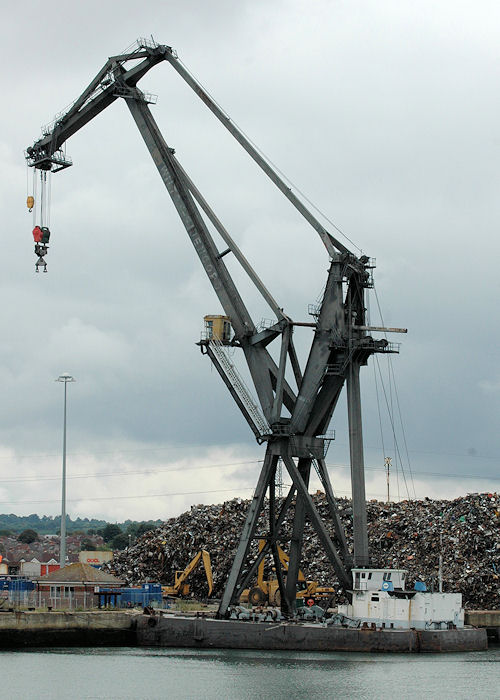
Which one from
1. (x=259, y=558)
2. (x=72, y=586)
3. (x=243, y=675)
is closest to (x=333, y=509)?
(x=259, y=558)

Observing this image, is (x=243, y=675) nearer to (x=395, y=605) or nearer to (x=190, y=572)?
(x=395, y=605)

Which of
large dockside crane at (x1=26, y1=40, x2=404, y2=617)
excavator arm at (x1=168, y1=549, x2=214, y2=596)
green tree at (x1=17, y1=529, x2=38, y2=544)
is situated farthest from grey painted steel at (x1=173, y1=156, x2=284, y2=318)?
green tree at (x1=17, y1=529, x2=38, y2=544)

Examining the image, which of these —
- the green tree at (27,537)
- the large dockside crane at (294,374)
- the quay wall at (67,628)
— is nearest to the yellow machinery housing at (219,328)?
A: the large dockside crane at (294,374)

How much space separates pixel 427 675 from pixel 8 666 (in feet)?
47.3

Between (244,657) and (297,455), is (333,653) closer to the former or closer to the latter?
(244,657)

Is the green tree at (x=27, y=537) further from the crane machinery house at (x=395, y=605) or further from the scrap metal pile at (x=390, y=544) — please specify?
the crane machinery house at (x=395, y=605)

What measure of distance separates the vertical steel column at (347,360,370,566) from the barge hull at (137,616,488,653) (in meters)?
3.46

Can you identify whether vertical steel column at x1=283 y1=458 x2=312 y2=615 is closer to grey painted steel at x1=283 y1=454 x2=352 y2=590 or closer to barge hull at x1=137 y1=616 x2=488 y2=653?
grey painted steel at x1=283 y1=454 x2=352 y2=590

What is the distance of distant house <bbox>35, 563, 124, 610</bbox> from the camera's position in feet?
156

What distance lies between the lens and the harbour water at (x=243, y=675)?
1283 inches

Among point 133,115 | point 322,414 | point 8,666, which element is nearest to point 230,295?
point 322,414

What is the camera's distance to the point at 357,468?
4206 centimetres

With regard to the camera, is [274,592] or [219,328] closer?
[219,328]

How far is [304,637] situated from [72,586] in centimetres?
1403
